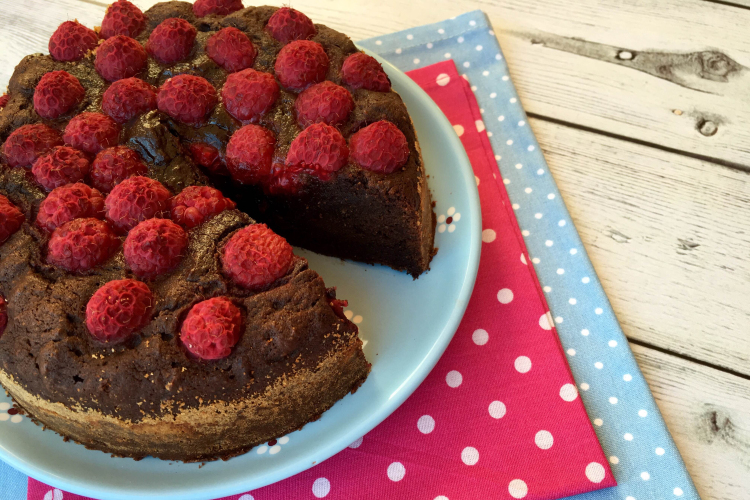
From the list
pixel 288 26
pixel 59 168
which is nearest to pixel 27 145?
Answer: pixel 59 168

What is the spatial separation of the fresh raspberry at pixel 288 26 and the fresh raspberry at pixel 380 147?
61cm

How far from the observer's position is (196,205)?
1912mm

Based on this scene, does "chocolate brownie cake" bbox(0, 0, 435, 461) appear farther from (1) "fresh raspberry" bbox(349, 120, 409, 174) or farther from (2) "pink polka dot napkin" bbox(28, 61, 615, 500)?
(2) "pink polka dot napkin" bbox(28, 61, 615, 500)

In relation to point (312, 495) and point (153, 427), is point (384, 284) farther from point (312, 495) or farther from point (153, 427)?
point (153, 427)

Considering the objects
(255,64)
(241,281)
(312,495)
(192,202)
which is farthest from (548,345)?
(255,64)

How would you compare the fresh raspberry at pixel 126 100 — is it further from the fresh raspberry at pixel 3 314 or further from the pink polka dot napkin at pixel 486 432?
the pink polka dot napkin at pixel 486 432

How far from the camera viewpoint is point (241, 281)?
177 centimetres

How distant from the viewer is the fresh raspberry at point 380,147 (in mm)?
2016

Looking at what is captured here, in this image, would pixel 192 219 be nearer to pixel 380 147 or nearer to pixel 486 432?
pixel 380 147

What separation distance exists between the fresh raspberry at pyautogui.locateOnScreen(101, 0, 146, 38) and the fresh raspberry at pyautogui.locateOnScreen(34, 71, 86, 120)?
0.34 metres

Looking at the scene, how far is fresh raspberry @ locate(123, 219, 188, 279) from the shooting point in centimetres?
174

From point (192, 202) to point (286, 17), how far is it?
0.93 meters

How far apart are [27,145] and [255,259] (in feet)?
3.23

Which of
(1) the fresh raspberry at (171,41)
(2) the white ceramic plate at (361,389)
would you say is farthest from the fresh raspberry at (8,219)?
(1) the fresh raspberry at (171,41)
